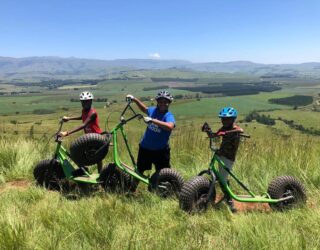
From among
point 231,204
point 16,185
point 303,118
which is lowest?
point 303,118

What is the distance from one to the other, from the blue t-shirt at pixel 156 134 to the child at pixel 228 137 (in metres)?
1.04

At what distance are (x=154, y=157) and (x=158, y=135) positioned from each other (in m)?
0.46

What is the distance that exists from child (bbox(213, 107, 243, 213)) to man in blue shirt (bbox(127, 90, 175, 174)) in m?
0.91

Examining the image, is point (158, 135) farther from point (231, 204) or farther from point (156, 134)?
point (231, 204)

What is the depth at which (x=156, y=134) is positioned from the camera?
6.72 m

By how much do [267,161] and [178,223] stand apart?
3.70 metres

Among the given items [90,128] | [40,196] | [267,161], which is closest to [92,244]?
[40,196]

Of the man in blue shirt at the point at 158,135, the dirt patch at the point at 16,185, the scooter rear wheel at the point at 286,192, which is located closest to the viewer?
the scooter rear wheel at the point at 286,192

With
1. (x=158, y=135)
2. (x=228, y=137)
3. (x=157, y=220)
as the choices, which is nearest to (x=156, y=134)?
(x=158, y=135)

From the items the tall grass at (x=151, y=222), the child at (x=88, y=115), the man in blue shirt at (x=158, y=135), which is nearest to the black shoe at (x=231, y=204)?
the tall grass at (x=151, y=222)

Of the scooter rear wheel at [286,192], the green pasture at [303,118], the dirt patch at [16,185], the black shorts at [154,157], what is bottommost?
the green pasture at [303,118]

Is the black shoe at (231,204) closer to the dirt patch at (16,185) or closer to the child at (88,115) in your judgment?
the child at (88,115)

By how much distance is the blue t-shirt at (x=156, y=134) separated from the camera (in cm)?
668

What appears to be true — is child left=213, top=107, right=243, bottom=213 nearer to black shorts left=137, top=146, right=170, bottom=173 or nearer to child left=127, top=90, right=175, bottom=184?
child left=127, top=90, right=175, bottom=184
